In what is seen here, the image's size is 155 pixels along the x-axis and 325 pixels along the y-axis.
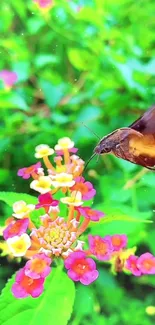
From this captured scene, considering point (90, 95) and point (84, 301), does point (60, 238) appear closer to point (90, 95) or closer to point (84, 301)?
point (84, 301)

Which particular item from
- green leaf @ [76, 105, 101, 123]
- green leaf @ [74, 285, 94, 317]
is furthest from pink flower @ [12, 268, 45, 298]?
green leaf @ [76, 105, 101, 123]

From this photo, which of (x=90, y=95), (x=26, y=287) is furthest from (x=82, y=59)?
(x=26, y=287)

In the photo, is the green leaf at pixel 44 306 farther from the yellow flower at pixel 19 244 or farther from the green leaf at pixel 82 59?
the green leaf at pixel 82 59

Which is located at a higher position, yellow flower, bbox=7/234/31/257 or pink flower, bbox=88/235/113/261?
yellow flower, bbox=7/234/31/257

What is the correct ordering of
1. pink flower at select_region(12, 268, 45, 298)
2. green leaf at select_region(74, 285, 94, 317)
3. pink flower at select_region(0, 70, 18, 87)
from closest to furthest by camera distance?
pink flower at select_region(12, 268, 45, 298)
green leaf at select_region(74, 285, 94, 317)
pink flower at select_region(0, 70, 18, 87)

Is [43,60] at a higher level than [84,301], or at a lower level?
higher

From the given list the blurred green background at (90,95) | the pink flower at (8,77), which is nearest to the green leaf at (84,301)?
the blurred green background at (90,95)

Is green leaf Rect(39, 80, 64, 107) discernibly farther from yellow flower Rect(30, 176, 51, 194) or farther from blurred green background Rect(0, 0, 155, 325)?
yellow flower Rect(30, 176, 51, 194)
